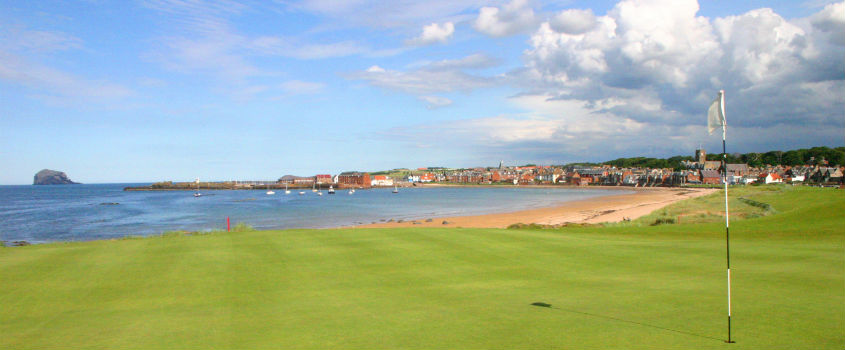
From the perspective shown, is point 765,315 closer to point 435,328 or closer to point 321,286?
point 435,328

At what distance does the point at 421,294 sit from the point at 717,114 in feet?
21.0

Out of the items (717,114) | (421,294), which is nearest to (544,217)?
(421,294)

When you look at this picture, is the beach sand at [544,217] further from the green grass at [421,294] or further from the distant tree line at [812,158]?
the distant tree line at [812,158]

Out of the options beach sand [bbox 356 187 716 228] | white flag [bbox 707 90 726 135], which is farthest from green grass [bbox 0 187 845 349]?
beach sand [bbox 356 187 716 228]

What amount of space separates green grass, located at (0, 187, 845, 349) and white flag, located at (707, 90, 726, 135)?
3.03 metres

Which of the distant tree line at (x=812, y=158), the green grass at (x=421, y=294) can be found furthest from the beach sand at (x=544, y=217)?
the distant tree line at (x=812, y=158)

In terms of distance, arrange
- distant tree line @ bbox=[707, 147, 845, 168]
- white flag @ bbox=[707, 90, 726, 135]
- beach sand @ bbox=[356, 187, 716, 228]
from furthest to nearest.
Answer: distant tree line @ bbox=[707, 147, 845, 168]
beach sand @ bbox=[356, 187, 716, 228]
white flag @ bbox=[707, 90, 726, 135]

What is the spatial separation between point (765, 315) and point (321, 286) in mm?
8543

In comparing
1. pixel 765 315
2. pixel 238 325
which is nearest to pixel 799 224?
pixel 765 315

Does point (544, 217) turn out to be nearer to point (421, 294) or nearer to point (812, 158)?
point (421, 294)

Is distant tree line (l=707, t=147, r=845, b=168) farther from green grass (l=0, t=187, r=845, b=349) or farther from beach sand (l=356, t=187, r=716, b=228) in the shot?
green grass (l=0, t=187, r=845, b=349)

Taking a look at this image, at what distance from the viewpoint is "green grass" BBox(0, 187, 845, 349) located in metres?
7.24

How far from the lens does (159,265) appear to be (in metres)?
13.6

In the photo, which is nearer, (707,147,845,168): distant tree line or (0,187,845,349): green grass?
(0,187,845,349): green grass
